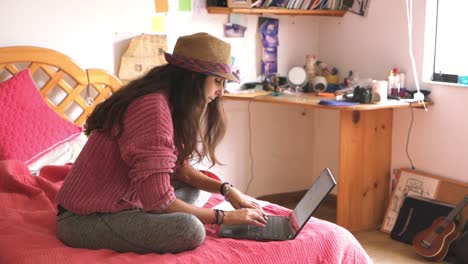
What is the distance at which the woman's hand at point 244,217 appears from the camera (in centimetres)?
201

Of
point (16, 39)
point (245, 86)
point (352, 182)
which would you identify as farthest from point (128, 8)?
point (352, 182)

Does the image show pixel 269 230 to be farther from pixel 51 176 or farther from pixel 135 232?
pixel 51 176

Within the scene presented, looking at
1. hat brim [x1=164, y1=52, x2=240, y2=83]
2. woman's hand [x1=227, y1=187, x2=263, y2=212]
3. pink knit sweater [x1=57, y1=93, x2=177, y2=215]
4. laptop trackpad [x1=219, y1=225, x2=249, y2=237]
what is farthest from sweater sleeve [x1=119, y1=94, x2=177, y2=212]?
woman's hand [x1=227, y1=187, x2=263, y2=212]

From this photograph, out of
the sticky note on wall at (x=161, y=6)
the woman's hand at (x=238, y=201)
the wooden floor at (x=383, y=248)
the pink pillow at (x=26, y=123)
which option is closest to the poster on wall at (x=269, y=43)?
the sticky note on wall at (x=161, y=6)

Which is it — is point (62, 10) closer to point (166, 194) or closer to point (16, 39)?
point (16, 39)

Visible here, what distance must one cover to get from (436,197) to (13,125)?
218 centimetres

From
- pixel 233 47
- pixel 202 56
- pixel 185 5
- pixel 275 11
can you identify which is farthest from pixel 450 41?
pixel 202 56

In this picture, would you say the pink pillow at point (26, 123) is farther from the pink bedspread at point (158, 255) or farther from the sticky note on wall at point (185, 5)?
the sticky note on wall at point (185, 5)

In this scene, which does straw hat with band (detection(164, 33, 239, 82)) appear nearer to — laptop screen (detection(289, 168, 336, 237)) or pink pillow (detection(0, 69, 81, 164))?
laptop screen (detection(289, 168, 336, 237))

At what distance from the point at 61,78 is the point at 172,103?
141cm

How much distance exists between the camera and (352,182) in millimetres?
3479

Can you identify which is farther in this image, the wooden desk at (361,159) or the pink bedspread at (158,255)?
the wooden desk at (361,159)

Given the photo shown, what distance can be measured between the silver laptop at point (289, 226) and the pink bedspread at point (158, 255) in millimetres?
36

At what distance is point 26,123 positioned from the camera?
289cm
